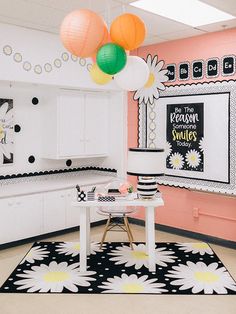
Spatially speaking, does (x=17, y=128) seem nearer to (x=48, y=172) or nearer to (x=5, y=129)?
(x=5, y=129)

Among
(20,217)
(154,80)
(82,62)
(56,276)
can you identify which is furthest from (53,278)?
(154,80)

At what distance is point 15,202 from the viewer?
513cm

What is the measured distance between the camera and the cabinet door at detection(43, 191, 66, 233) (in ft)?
18.1

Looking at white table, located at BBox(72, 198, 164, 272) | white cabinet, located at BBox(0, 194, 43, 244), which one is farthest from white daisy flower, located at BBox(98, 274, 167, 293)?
white cabinet, located at BBox(0, 194, 43, 244)

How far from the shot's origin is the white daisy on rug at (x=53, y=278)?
3938 millimetres

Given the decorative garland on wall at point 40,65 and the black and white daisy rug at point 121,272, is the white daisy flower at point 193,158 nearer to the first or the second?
the black and white daisy rug at point 121,272

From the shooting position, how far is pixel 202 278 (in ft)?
13.7

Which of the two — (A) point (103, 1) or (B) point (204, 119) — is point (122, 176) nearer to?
(B) point (204, 119)

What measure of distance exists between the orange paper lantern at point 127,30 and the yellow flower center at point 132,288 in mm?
2250

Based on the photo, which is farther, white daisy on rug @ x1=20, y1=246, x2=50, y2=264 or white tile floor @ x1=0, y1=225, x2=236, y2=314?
white daisy on rug @ x1=20, y1=246, x2=50, y2=264

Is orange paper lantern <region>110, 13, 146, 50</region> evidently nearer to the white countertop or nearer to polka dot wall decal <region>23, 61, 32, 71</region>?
polka dot wall decal <region>23, 61, 32, 71</region>

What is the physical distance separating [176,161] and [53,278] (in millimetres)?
2507

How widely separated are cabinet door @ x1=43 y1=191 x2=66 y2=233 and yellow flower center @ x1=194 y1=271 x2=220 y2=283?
218cm

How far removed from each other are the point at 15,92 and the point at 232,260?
3639 millimetres
